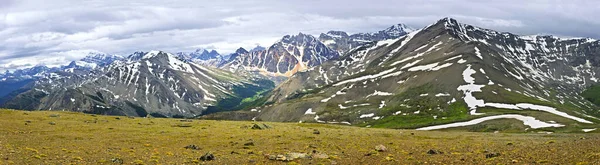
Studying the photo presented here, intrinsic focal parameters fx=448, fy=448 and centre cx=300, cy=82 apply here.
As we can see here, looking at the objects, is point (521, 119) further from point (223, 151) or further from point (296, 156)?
point (296, 156)

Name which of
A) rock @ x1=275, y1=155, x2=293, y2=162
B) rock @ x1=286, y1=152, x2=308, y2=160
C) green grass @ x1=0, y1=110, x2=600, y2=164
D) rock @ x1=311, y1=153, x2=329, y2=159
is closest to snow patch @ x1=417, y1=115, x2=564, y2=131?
green grass @ x1=0, y1=110, x2=600, y2=164

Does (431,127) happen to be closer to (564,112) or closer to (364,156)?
(564,112)

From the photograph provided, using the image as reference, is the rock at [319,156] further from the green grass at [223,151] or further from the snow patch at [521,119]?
the snow patch at [521,119]

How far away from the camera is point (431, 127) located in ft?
575

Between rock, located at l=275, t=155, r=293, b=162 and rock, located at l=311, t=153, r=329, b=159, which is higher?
rock, located at l=275, t=155, r=293, b=162

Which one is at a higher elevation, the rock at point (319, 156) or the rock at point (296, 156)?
the rock at point (296, 156)

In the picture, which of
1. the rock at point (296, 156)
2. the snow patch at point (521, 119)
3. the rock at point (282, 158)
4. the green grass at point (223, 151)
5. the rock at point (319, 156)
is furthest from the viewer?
the snow patch at point (521, 119)

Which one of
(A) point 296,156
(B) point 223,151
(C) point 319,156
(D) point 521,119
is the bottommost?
(D) point 521,119

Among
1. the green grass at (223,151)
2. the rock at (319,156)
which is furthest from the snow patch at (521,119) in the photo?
the rock at (319,156)

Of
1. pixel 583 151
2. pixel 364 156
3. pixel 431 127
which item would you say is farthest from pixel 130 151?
pixel 431 127

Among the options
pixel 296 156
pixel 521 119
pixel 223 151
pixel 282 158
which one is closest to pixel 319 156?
pixel 296 156

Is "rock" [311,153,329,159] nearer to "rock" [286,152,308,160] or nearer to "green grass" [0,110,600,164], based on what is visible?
"green grass" [0,110,600,164]

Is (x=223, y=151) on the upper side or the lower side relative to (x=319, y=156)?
lower

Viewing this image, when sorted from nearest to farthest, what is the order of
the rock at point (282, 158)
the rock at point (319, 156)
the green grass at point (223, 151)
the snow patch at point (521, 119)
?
the green grass at point (223, 151), the rock at point (282, 158), the rock at point (319, 156), the snow patch at point (521, 119)
